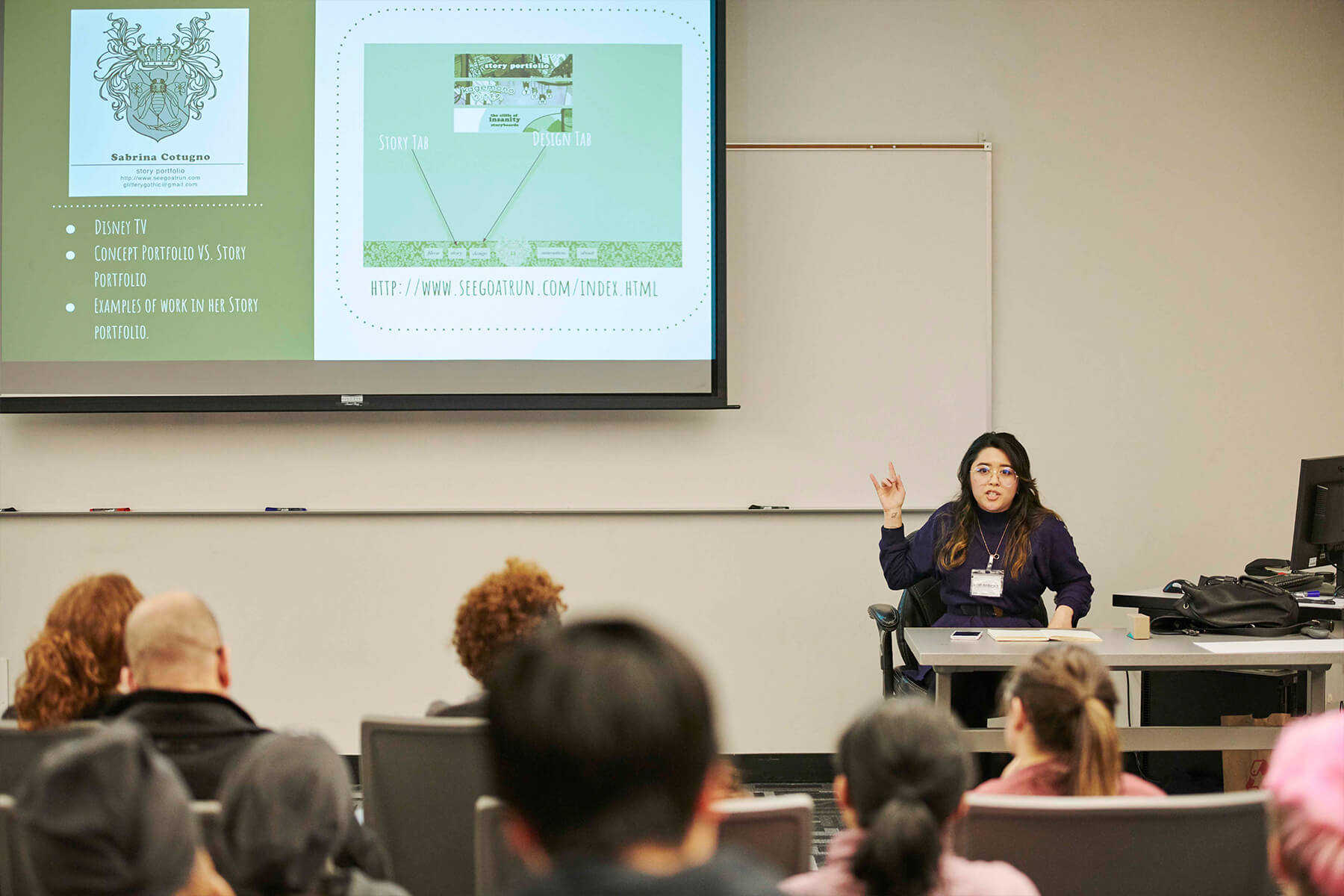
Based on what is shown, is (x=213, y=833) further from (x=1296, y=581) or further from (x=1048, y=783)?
(x=1296, y=581)

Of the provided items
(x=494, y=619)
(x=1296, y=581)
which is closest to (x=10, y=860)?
(x=494, y=619)

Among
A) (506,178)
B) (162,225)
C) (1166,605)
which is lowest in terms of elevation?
(1166,605)

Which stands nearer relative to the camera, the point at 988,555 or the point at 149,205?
the point at 988,555

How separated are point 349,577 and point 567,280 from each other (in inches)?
55.6

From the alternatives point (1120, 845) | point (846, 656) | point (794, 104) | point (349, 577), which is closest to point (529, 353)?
point (349, 577)

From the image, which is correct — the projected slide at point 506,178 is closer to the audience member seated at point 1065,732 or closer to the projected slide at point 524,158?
the projected slide at point 524,158

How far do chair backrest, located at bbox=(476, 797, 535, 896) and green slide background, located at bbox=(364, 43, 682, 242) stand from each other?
287 centimetres

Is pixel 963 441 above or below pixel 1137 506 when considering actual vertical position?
above

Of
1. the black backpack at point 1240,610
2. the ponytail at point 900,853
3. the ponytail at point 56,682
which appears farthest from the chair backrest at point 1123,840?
the black backpack at point 1240,610

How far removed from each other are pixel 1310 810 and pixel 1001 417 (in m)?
3.31

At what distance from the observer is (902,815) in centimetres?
121

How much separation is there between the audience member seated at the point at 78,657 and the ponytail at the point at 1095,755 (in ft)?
5.42

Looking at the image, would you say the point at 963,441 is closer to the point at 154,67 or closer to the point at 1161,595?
the point at 1161,595

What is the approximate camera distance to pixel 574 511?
411 centimetres
